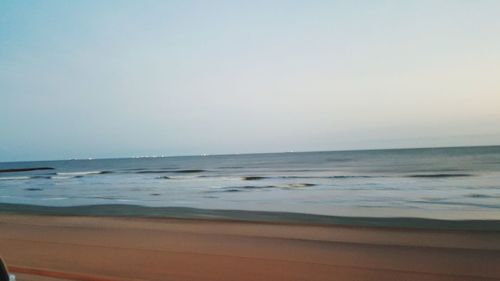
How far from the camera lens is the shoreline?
11.0 meters

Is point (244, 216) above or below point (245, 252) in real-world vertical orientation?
below

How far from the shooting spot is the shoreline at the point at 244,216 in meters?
11.0

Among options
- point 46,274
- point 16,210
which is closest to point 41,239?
point 46,274

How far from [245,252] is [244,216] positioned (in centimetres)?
583

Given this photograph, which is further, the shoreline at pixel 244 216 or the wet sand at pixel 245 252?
the shoreline at pixel 244 216

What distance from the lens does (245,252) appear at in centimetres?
784

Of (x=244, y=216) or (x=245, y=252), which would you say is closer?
(x=245, y=252)

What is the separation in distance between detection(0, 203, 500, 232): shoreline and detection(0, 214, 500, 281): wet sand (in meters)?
0.74

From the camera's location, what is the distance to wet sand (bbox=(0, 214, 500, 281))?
609cm

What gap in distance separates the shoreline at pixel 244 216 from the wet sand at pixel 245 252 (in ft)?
2.43

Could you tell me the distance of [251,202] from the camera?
59.6ft

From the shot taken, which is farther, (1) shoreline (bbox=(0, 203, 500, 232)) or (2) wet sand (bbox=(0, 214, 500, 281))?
(1) shoreline (bbox=(0, 203, 500, 232))

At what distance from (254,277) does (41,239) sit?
21.2ft

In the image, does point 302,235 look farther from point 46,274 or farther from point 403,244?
point 46,274
